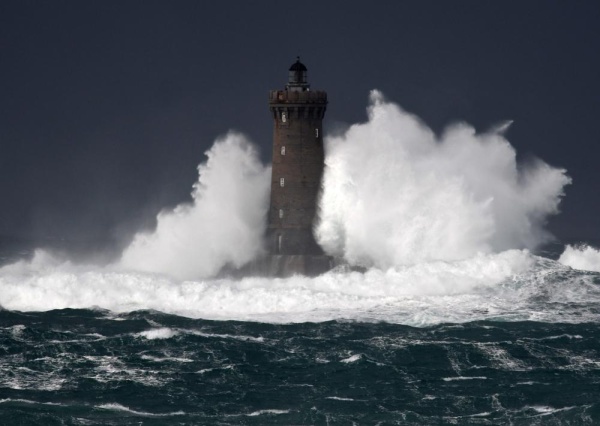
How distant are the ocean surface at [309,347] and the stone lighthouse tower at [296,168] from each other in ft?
9.45

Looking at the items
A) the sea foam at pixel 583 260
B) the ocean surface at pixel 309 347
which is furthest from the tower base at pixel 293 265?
the sea foam at pixel 583 260

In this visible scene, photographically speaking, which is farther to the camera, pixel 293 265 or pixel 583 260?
pixel 583 260

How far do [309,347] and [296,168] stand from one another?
21.3 m

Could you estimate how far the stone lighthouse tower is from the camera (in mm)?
84438

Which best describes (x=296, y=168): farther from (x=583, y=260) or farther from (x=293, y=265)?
(x=583, y=260)

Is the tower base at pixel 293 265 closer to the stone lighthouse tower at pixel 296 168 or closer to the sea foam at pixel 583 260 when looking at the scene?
the stone lighthouse tower at pixel 296 168

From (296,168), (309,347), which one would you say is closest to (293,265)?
(296,168)

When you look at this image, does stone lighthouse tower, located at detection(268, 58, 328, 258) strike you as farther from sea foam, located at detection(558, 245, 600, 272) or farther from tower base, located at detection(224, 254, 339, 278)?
sea foam, located at detection(558, 245, 600, 272)

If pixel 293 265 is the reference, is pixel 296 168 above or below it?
above

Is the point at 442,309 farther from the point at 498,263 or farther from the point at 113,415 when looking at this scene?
the point at 113,415

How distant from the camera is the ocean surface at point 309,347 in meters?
55.7

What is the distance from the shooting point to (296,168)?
85250 mm

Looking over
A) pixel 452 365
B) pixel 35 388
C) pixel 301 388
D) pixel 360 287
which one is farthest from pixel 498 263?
pixel 35 388

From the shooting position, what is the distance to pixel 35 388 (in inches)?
2290
